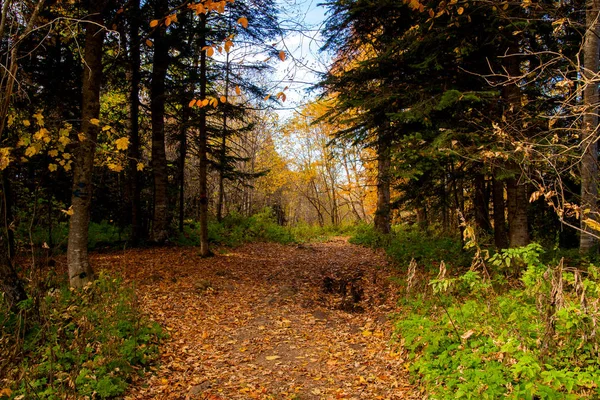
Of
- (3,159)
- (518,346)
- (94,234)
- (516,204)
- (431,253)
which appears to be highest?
(3,159)

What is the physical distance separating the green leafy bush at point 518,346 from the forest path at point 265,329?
1.66 ft

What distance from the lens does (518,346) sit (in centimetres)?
343

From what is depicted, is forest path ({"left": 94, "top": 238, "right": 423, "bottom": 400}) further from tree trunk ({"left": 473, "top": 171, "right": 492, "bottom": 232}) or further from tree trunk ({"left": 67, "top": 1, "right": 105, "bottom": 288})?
tree trunk ({"left": 473, "top": 171, "right": 492, "bottom": 232})

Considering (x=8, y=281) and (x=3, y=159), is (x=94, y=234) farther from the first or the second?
(x=3, y=159)

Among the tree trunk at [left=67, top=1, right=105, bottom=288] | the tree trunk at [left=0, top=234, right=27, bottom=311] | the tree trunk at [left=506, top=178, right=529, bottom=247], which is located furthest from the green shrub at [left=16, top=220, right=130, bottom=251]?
the tree trunk at [left=506, top=178, right=529, bottom=247]

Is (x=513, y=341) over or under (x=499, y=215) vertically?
under

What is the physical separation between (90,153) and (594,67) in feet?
27.8

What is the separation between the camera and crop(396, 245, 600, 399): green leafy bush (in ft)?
10.1

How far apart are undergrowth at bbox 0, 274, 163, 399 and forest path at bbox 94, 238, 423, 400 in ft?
1.13

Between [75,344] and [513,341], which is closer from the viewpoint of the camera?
[513,341]

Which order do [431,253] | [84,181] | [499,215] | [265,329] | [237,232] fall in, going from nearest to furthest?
[265,329]
[84,181]
[499,215]
[431,253]
[237,232]

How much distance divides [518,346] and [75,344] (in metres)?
4.96

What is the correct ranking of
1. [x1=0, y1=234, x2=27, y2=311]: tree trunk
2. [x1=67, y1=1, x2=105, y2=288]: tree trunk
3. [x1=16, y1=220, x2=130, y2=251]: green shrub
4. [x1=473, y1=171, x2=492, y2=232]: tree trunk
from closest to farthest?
1. [x1=0, y1=234, x2=27, y2=311]: tree trunk
2. [x1=67, y1=1, x2=105, y2=288]: tree trunk
3. [x1=473, y1=171, x2=492, y2=232]: tree trunk
4. [x1=16, y1=220, x2=130, y2=251]: green shrub

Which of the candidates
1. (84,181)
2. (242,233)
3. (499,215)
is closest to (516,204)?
(499,215)
